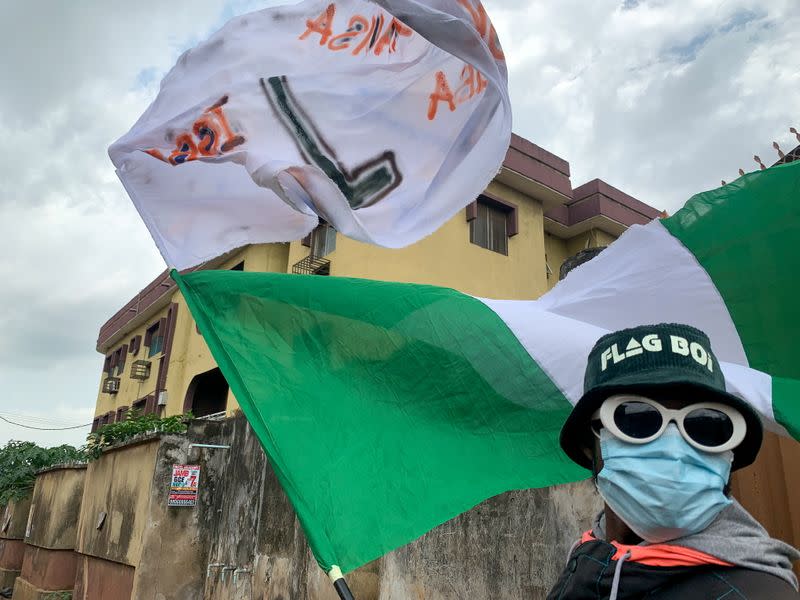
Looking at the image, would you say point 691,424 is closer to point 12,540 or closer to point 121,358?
point 12,540

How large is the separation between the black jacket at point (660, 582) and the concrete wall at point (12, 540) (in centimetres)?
1801

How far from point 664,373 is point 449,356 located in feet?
4.41

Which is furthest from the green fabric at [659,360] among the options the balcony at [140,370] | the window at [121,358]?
the window at [121,358]

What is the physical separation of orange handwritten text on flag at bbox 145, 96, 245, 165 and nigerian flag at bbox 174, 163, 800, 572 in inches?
26.6

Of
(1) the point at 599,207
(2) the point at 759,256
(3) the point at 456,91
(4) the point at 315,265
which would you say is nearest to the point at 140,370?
(4) the point at 315,265

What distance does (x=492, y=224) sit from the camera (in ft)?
44.9

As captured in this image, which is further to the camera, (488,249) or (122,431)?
(488,249)

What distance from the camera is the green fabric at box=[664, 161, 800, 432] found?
101 inches

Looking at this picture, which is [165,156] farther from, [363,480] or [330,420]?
[363,480]

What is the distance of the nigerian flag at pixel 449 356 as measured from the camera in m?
2.54

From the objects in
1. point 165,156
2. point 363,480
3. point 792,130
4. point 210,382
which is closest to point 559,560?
point 363,480

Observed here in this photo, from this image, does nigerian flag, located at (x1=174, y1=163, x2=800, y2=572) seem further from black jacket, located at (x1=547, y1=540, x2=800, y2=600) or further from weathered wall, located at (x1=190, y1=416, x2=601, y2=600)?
weathered wall, located at (x1=190, y1=416, x2=601, y2=600)

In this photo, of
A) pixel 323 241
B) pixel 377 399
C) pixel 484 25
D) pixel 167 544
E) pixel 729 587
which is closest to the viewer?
pixel 729 587

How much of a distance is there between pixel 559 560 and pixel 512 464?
2167mm
